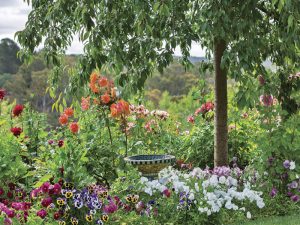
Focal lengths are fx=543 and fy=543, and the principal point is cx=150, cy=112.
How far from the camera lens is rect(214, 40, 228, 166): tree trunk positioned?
20.0 feet

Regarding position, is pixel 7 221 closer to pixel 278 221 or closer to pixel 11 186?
pixel 11 186

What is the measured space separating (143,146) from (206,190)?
2.80 metres

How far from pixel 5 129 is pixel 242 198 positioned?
123 inches

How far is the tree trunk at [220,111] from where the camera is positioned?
20.0 ft

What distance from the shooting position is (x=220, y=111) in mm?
6102

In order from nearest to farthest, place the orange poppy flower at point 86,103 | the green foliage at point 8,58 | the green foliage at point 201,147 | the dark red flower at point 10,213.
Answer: the dark red flower at point 10,213 → the orange poppy flower at point 86,103 → the green foliage at point 201,147 → the green foliage at point 8,58

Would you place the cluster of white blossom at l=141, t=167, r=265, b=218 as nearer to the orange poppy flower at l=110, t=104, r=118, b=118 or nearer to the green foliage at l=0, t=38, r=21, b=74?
the orange poppy flower at l=110, t=104, r=118, b=118

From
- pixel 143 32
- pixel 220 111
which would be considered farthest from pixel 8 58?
pixel 143 32

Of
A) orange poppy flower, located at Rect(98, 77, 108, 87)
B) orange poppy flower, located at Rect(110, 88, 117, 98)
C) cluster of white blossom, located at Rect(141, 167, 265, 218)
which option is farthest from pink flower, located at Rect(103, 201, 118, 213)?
orange poppy flower, located at Rect(110, 88, 117, 98)

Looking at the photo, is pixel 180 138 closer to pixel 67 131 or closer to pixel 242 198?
pixel 67 131

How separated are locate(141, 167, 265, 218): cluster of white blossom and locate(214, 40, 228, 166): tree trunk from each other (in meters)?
0.88

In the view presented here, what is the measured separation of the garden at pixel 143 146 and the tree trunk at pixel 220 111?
0.01m

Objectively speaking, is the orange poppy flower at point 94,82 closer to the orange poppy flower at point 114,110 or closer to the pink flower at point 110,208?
the orange poppy flower at point 114,110

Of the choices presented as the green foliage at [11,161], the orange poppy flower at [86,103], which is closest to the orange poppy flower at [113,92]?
the orange poppy flower at [86,103]
